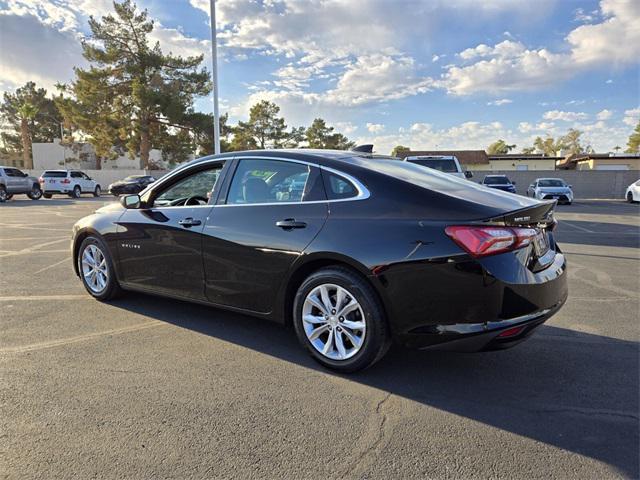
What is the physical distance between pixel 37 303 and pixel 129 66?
1381 inches

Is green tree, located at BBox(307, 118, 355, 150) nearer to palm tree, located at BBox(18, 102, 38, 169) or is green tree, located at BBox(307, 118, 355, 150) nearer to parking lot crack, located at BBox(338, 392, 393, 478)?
palm tree, located at BBox(18, 102, 38, 169)

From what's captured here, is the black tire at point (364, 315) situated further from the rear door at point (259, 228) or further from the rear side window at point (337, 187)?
the rear side window at point (337, 187)

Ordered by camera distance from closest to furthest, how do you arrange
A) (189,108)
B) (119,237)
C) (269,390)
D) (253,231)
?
(269,390) < (253,231) < (119,237) < (189,108)

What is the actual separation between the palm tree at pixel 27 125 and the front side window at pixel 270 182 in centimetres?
6683

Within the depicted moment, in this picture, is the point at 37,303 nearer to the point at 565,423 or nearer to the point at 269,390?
the point at 269,390

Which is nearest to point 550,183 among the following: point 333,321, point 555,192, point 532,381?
point 555,192

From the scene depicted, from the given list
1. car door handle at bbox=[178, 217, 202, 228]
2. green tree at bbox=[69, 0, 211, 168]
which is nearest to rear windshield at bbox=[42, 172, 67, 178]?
green tree at bbox=[69, 0, 211, 168]

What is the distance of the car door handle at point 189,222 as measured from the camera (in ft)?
13.2

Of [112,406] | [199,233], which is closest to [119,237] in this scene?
[199,233]

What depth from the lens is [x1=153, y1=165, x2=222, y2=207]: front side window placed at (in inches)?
167

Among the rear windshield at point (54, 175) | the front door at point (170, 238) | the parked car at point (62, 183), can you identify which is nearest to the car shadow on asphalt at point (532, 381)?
the front door at point (170, 238)

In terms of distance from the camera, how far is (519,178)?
34.1 m

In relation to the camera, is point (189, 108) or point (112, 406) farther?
point (189, 108)

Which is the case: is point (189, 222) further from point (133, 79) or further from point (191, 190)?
point (133, 79)
